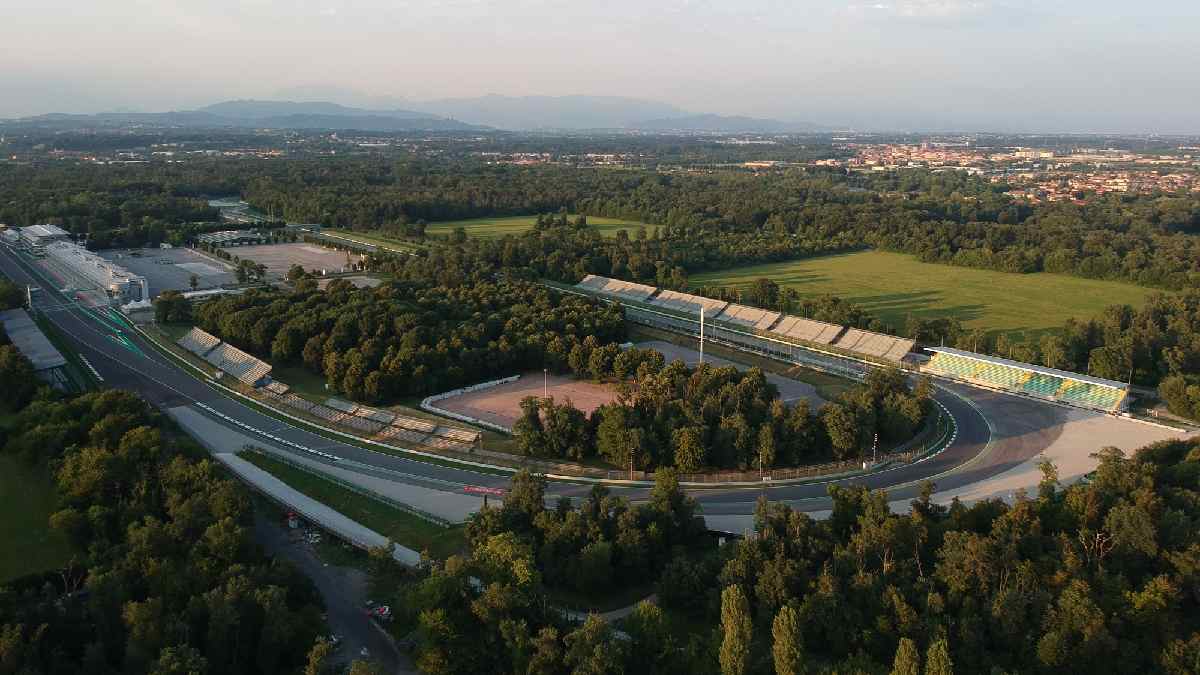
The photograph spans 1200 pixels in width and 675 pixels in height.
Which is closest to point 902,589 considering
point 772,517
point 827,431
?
point 772,517

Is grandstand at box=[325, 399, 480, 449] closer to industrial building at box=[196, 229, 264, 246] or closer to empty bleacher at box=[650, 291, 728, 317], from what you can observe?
empty bleacher at box=[650, 291, 728, 317]

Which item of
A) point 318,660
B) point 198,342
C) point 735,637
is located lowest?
point 198,342

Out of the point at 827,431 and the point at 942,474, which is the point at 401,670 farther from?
the point at 942,474

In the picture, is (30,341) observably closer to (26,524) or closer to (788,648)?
(26,524)

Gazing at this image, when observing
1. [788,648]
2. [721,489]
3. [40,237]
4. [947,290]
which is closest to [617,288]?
[947,290]

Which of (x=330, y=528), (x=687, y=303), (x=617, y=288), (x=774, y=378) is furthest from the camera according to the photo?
(x=617, y=288)

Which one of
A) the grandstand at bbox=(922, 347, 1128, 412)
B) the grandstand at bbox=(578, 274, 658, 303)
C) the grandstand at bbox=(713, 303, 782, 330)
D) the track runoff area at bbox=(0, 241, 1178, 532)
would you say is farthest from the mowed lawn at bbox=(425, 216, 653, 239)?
the grandstand at bbox=(922, 347, 1128, 412)
